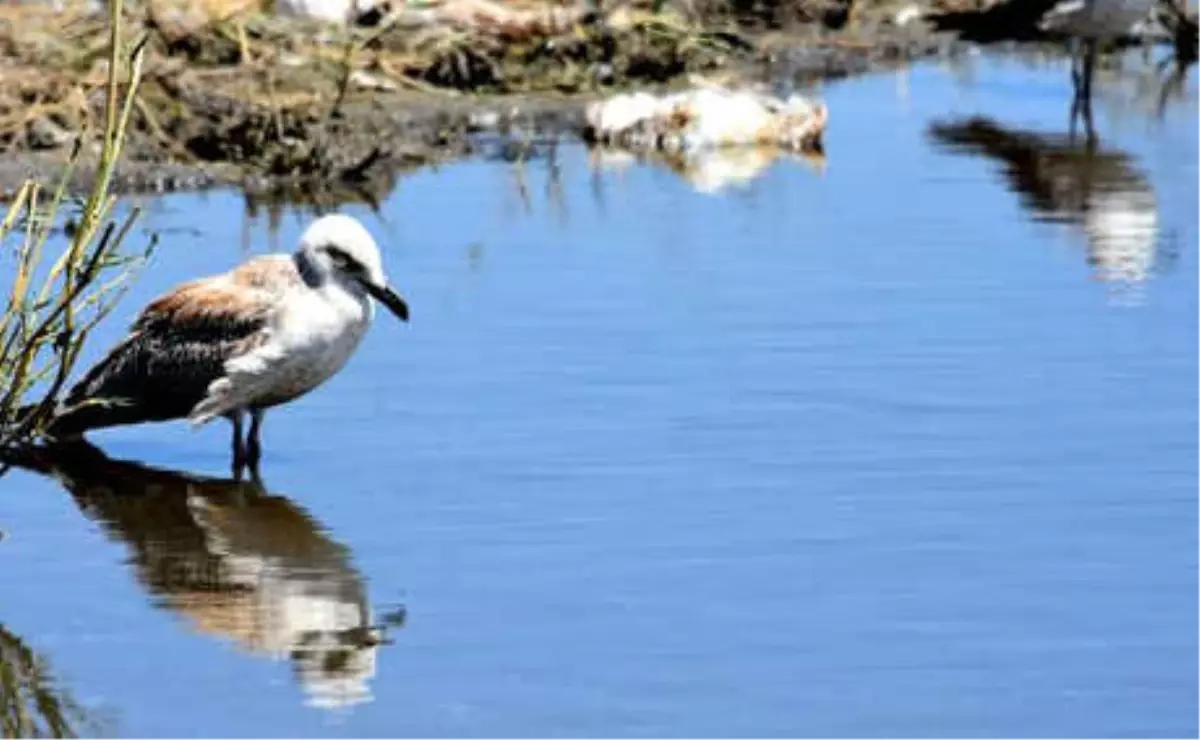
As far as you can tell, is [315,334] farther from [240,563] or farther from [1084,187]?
[1084,187]

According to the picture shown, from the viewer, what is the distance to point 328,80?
66.0 ft

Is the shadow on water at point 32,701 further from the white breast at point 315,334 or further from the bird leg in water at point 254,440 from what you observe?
the bird leg in water at point 254,440

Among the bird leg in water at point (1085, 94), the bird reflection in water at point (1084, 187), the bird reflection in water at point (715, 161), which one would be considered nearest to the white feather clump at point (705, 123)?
the bird reflection in water at point (715, 161)

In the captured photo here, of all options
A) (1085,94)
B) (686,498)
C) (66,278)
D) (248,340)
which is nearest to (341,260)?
(248,340)

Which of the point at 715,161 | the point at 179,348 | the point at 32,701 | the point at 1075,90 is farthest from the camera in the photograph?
the point at 1075,90

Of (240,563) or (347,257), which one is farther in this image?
(347,257)

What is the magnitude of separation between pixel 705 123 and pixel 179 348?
27.0 feet

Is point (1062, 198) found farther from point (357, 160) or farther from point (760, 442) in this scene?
point (760, 442)

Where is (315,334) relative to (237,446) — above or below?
above

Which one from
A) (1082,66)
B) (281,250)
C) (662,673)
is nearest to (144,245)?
(281,250)

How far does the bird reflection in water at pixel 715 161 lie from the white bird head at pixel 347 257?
6802 millimetres

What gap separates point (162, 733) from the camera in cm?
852

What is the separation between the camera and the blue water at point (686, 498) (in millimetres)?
8922

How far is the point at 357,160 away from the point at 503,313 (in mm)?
4294
